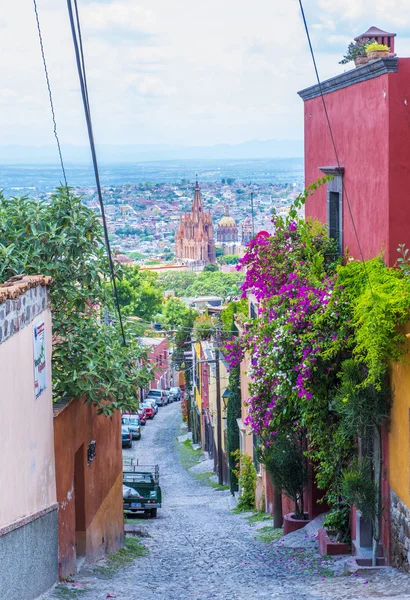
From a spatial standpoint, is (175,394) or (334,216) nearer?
(334,216)

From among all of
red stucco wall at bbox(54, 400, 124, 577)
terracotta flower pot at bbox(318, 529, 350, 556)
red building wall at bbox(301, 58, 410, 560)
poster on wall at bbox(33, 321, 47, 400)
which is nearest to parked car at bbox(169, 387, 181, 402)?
red stucco wall at bbox(54, 400, 124, 577)

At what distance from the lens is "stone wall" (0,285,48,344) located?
350 inches

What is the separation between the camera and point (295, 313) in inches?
481

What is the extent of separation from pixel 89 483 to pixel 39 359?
3860 millimetres

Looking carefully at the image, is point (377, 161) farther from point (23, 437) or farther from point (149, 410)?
point (149, 410)

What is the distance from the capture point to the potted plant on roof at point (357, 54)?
14031mm

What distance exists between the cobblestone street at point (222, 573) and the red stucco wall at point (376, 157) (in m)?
3.89

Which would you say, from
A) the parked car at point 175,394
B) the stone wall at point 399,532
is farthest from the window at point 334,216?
the parked car at point 175,394

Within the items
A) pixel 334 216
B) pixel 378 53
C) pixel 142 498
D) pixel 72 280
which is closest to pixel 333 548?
pixel 334 216

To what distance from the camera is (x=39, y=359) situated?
10695mm

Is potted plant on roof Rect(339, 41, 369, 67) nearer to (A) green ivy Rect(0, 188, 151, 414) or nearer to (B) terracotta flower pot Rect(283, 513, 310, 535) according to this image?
(A) green ivy Rect(0, 188, 151, 414)

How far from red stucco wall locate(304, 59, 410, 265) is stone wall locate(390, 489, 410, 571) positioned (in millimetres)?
2869

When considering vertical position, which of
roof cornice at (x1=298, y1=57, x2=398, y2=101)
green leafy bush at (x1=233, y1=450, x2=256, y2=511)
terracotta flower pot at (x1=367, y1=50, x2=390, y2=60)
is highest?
terracotta flower pot at (x1=367, y1=50, x2=390, y2=60)

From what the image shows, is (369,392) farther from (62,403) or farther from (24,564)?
(24,564)
